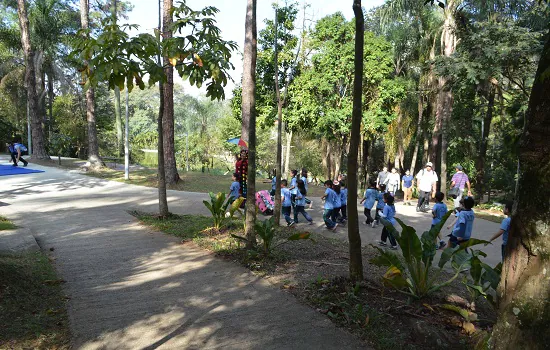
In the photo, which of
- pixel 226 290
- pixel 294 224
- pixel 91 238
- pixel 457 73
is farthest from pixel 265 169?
pixel 226 290

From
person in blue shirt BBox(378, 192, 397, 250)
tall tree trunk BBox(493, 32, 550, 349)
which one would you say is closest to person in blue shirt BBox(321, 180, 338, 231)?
person in blue shirt BBox(378, 192, 397, 250)

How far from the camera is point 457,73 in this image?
532 inches

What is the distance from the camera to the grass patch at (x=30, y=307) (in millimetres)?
3506

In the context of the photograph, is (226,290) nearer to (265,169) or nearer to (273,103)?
(273,103)

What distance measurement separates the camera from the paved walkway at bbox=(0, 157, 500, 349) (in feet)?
12.2

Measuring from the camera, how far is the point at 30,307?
410 cm

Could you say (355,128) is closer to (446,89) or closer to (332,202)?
(332,202)

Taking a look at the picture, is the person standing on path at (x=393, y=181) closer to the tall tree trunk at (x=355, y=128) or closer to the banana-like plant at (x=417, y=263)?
the banana-like plant at (x=417, y=263)

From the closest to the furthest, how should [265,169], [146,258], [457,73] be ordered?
[146,258], [457,73], [265,169]

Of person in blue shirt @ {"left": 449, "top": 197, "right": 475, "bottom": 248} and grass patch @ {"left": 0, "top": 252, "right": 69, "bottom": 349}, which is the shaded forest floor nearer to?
person in blue shirt @ {"left": 449, "top": 197, "right": 475, "bottom": 248}

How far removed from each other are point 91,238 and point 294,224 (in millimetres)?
4520

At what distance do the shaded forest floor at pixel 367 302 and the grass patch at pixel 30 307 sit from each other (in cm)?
250

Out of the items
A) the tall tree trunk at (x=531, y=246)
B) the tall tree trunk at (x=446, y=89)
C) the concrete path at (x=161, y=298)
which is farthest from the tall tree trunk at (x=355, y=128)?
the tall tree trunk at (x=446, y=89)

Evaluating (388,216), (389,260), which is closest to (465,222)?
(388,216)
